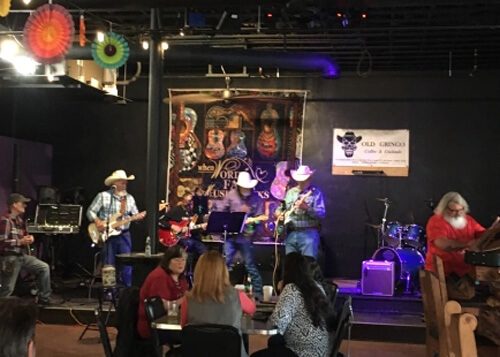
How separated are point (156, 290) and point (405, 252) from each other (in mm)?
5242

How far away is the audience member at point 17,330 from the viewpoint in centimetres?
228

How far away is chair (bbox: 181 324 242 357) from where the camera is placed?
4.02 m

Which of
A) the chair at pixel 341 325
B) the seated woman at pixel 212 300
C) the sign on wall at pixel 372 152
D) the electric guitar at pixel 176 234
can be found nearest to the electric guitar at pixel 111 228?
the electric guitar at pixel 176 234

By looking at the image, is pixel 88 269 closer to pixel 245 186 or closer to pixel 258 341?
pixel 245 186

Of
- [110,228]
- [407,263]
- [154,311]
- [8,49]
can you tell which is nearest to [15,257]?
[110,228]

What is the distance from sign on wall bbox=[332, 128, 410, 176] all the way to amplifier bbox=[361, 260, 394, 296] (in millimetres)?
2415

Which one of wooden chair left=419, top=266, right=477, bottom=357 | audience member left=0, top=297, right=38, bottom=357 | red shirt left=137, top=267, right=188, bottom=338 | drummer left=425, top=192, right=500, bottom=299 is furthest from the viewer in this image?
drummer left=425, top=192, right=500, bottom=299

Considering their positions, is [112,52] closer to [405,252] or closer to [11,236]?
[11,236]

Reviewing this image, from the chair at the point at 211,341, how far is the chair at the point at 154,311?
79cm

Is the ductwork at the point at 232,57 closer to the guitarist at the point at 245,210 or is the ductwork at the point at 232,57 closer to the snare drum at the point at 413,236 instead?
the guitarist at the point at 245,210

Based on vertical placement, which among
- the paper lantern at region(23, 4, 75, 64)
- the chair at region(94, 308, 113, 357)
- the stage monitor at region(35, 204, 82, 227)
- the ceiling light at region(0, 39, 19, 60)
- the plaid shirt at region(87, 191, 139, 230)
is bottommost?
the chair at region(94, 308, 113, 357)

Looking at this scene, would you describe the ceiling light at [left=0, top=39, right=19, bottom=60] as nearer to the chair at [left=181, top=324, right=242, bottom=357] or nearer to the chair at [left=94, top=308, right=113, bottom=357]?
the chair at [left=94, top=308, right=113, bottom=357]

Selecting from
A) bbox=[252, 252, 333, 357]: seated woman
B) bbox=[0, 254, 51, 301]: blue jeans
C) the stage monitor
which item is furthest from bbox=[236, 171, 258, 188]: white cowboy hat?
bbox=[252, 252, 333, 357]: seated woman

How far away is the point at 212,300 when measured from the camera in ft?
14.8
